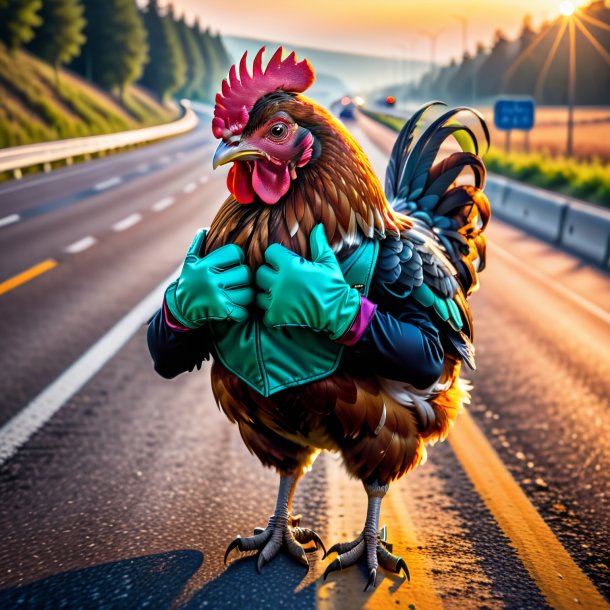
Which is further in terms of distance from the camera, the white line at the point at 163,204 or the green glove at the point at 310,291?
the white line at the point at 163,204

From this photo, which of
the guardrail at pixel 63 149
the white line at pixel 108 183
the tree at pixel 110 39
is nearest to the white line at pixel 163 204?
the white line at pixel 108 183

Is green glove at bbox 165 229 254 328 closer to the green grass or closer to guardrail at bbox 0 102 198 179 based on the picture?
the green grass

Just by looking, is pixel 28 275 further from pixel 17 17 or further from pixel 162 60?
pixel 162 60

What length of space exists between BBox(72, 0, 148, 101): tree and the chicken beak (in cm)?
6555

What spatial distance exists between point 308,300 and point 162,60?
3461 inches

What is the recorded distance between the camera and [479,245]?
4.06m

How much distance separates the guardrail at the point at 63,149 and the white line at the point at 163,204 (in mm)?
5672

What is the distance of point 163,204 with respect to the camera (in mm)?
19672

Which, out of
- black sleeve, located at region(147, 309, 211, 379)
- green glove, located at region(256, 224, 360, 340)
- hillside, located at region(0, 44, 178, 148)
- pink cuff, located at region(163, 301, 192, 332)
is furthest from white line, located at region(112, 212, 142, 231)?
hillside, located at region(0, 44, 178, 148)

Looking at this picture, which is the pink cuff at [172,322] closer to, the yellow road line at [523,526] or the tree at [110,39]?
the yellow road line at [523,526]

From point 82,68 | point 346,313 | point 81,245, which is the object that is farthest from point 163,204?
point 82,68

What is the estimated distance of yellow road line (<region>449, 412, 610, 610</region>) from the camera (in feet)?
11.1

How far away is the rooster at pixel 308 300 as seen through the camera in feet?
8.84

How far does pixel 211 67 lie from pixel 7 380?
132m
